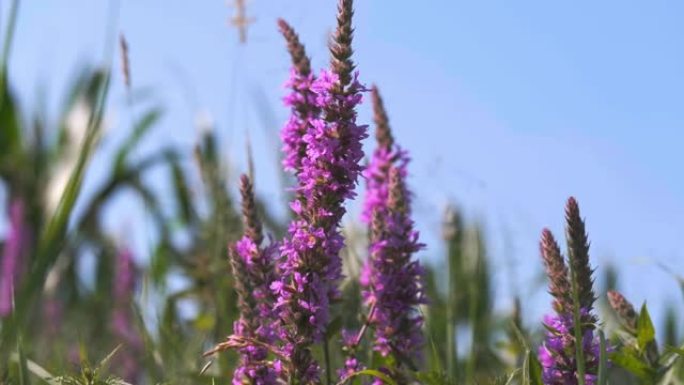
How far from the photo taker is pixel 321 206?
5.45ft

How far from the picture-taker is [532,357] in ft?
6.32

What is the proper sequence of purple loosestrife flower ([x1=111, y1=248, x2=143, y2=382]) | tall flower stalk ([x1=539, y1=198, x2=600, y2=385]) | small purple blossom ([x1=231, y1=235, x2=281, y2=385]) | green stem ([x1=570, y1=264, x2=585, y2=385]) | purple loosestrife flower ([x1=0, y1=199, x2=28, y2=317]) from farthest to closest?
purple loosestrife flower ([x1=0, y1=199, x2=28, y2=317])
purple loosestrife flower ([x1=111, y1=248, x2=143, y2=382])
small purple blossom ([x1=231, y1=235, x2=281, y2=385])
tall flower stalk ([x1=539, y1=198, x2=600, y2=385])
green stem ([x1=570, y1=264, x2=585, y2=385])

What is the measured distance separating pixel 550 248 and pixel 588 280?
0.09 m

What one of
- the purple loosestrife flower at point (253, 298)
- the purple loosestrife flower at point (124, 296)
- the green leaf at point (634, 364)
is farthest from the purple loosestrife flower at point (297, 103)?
the purple loosestrife flower at point (124, 296)

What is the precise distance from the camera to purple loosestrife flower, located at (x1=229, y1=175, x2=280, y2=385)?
1.85m

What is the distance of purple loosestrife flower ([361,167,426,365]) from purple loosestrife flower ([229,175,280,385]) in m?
0.22

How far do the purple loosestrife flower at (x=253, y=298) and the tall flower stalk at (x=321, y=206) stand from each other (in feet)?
0.31

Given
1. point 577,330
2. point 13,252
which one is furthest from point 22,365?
point 13,252

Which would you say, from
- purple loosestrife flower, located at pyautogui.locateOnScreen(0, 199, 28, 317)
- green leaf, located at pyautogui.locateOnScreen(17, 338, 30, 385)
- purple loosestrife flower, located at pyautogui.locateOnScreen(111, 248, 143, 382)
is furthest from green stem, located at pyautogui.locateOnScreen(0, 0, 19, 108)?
purple loosestrife flower, located at pyautogui.locateOnScreen(0, 199, 28, 317)

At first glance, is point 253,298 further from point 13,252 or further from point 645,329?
point 13,252

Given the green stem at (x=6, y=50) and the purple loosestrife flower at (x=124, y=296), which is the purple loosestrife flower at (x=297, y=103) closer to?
the green stem at (x=6, y=50)

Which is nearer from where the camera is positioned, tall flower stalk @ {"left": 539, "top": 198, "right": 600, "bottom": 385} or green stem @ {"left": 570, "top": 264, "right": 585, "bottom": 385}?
green stem @ {"left": 570, "top": 264, "right": 585, "bottom": 385}

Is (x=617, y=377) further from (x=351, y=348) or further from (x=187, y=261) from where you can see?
(x=351, y=348)

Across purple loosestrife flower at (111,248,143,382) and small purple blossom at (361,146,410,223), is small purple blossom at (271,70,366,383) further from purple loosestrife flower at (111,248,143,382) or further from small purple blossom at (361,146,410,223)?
purple loosestrife flower at (111,248,143,382)
